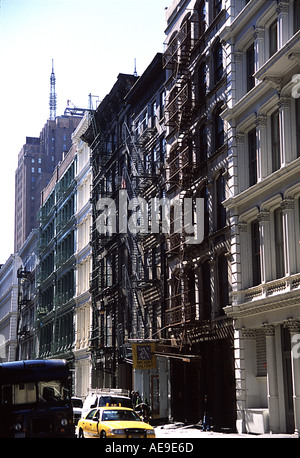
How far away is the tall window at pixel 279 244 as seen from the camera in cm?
3080

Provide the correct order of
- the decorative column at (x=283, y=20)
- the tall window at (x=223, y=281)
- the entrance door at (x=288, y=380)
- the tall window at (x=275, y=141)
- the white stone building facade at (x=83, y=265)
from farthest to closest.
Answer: the white stone building facade at (x=83, y=265) → the tall window at (x=223, y=281) → the tall window at (x=275, y=141) → the decorative column at (x=283, y=20) → the entrance door at (x=288, y=380)

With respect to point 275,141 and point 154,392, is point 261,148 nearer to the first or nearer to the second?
point 275,141

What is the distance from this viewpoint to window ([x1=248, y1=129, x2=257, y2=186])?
33875mm

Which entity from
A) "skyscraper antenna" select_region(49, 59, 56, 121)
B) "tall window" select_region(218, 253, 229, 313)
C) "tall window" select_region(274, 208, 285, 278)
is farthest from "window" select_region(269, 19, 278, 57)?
"skyscraper antenna" select_region(49, 59, 56, 121)

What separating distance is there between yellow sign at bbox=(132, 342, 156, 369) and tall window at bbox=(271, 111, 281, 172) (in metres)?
13.8

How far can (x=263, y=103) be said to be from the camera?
3225cm

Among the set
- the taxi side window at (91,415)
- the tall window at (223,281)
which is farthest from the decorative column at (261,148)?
the taxi side window at (91,415)

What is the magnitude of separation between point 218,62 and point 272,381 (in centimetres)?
1692

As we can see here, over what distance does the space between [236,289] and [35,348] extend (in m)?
62.4

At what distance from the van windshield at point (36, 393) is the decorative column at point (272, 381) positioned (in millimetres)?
9825

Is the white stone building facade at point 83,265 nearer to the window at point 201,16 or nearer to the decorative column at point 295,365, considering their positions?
the window at point 201,16

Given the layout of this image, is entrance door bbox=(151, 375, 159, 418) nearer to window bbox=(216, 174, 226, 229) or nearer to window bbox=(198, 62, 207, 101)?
window bbox=(216, 174, 226, 229)

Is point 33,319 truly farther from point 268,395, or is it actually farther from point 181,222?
point 268,395

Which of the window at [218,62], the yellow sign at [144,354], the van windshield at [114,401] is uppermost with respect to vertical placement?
the window at [218,62]
